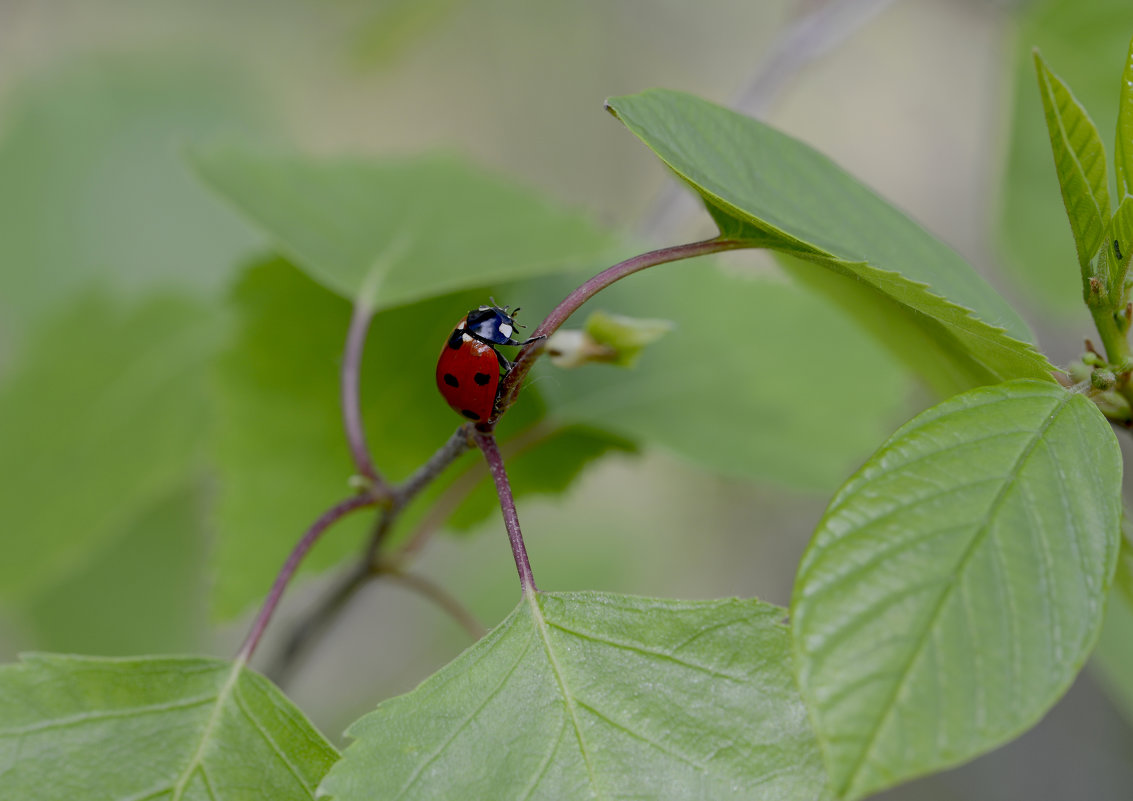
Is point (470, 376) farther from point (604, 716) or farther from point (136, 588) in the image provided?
point (136, 588)

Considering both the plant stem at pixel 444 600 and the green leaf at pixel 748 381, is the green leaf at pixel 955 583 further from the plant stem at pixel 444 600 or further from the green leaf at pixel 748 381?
the green leaf at pixel 748 381

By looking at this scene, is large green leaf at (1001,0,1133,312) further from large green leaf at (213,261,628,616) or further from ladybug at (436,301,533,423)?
ladybug at (436,301,533,423)

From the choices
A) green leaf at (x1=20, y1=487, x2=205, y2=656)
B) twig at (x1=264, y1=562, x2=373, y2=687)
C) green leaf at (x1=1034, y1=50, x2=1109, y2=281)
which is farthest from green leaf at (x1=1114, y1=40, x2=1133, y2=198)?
green leaf at (x1=20, y1=487, x2=205, y2=656)

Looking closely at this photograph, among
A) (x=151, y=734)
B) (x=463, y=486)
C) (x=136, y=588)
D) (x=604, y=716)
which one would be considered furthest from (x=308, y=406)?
(x=136, y=588)

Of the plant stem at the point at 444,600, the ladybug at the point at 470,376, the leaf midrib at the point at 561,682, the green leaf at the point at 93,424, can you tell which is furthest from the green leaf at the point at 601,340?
the green leaf at the point at 93,424

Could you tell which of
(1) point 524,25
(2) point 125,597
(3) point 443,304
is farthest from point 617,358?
(1) point 524,25
